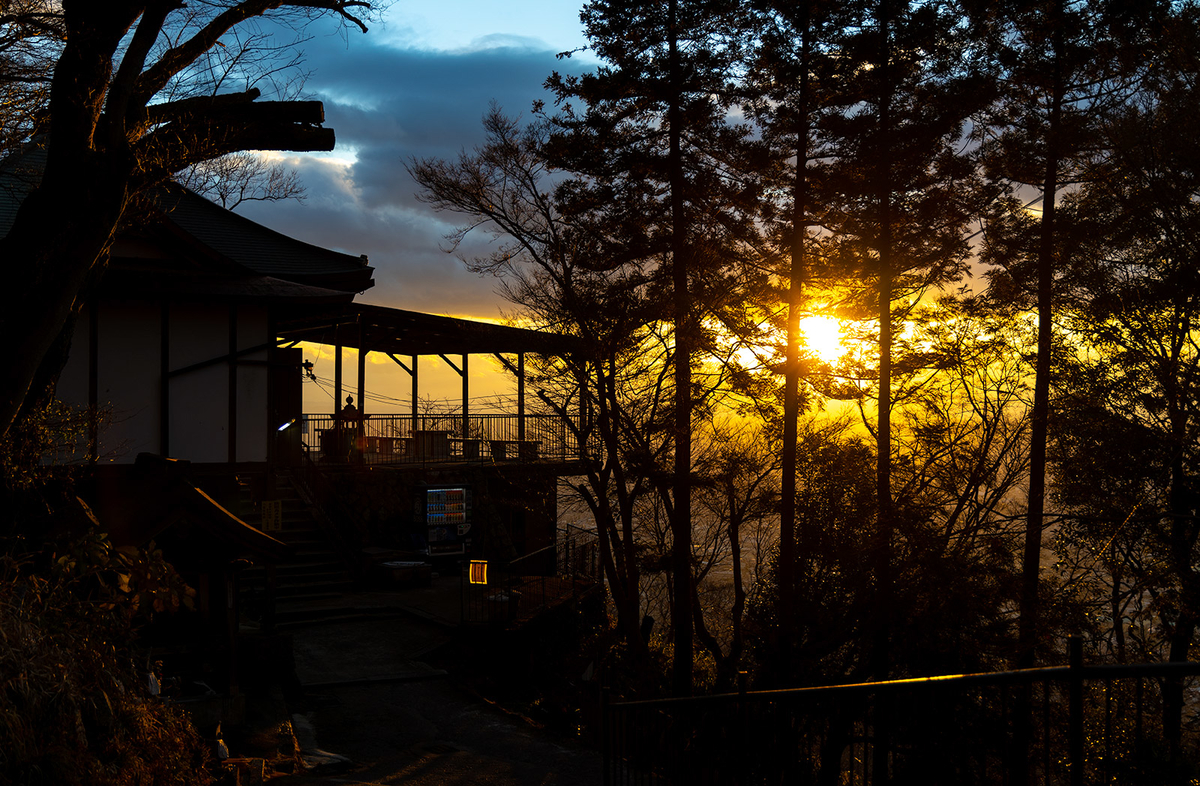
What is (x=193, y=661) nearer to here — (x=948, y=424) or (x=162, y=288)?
(x=162, y=288)

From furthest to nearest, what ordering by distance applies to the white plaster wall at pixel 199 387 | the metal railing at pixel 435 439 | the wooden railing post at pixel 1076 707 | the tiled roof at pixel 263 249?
the metal railing at pixel 435 439 < the tiled roof at pixel 263 249 < the white plaster wall at pixel 199 387 < the wooden railing post at pixel 1076 707

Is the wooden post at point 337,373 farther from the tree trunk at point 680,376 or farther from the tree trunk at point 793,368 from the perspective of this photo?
the tree trunk at point 793,368

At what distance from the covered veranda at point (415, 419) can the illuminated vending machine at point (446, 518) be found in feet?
4.08

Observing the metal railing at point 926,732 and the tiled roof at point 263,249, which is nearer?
the metal railing at point 926,732

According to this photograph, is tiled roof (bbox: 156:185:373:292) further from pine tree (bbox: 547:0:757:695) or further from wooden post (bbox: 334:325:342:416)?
pine tree (bbox: 547:0:757:695)

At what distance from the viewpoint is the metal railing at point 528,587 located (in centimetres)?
1811

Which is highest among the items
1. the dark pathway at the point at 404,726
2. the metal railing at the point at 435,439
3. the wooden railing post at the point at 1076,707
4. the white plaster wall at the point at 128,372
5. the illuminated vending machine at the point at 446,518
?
the white plaster wall at the point at 128,372

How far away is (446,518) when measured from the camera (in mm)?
23875

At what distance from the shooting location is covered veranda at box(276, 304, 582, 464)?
21.6 meters

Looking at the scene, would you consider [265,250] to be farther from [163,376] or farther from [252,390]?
[163,376]

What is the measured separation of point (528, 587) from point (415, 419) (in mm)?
7240

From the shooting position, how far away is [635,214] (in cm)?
1641

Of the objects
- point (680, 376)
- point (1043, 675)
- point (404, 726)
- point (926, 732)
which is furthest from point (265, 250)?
point (1043, 675)

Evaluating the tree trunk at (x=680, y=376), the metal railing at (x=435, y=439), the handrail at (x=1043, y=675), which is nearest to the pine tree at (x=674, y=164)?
the tree trunk at (x=680, y=376)
